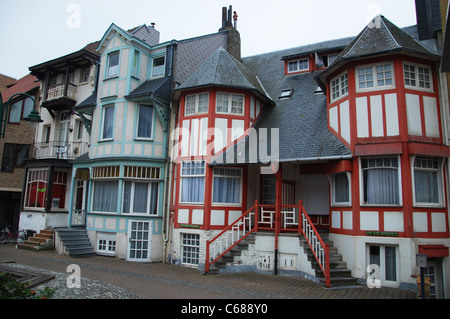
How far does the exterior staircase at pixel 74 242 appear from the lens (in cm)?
1567

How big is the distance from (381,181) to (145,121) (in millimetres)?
10730

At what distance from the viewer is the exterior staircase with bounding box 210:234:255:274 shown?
12.4 metres

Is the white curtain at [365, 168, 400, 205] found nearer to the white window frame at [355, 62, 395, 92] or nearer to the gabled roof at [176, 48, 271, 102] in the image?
the white window frame at [355, 62, 395, 92]

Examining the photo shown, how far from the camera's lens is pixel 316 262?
36.4 feet

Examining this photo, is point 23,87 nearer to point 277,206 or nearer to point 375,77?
point 277,206

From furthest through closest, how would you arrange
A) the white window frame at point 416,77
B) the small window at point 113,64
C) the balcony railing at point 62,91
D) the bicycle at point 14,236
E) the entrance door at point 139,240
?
the balcony railing at point 62,91 < the bicycle at point 14,236 < the small window at point 113,64 < the entrance door at point 139,240 < the white window frame at point 416,77

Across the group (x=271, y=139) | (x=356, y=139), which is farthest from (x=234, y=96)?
(x=356, y=139)

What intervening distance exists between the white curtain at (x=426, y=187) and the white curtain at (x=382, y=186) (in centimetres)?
67

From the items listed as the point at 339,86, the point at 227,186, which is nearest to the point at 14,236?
the point at 227,186

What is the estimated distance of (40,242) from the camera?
17.1 metres

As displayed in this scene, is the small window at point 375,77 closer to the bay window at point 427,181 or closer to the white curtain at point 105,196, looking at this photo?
the bay window at point 427,181

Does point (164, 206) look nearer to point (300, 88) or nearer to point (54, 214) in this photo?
point (54, 214)

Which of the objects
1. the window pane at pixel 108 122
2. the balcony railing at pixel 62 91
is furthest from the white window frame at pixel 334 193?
the balcony railing at pixel 62 91

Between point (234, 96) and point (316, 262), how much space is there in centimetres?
753
